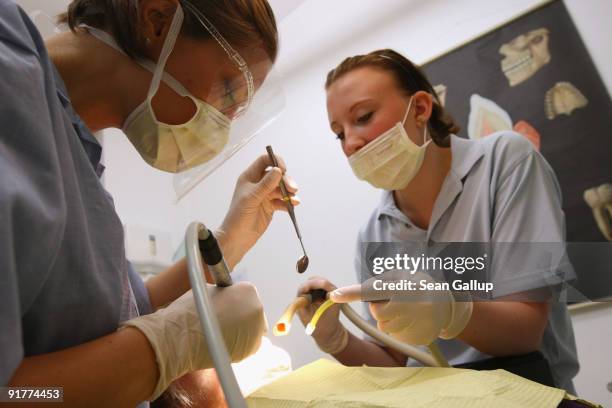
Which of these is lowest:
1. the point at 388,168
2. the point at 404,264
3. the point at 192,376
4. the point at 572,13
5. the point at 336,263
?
the point at 336,263

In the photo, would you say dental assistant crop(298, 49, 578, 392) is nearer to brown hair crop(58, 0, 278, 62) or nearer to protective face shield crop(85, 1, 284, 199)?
protective face shield crop(85, 1, 284, 199)

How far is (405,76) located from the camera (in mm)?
1474

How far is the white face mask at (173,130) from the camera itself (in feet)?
2.88

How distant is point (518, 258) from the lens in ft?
3.45

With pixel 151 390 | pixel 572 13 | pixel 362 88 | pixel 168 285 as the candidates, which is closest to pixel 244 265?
pixel 168 285

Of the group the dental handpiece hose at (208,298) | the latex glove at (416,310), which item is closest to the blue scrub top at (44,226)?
the dental handpiece hose at (208,298)

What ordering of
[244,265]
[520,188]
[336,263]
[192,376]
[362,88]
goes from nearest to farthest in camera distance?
[192,376]
[520,188]
[362,88]
[336,263]
[244,265]

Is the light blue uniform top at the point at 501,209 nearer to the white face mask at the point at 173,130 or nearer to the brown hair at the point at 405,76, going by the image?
the brown hair at the point at 405,76

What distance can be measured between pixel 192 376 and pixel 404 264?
2.20ft

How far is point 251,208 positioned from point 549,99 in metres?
1.18

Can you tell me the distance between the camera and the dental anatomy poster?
145 cm

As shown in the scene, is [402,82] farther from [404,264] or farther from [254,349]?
[254,349]

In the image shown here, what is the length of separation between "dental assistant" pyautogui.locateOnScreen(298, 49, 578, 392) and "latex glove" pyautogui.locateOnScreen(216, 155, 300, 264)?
0.27m

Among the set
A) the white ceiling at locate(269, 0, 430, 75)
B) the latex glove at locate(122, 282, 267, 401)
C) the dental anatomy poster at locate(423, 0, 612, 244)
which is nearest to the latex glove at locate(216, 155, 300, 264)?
the latex glove at locate(122, 282, 267, 401)
